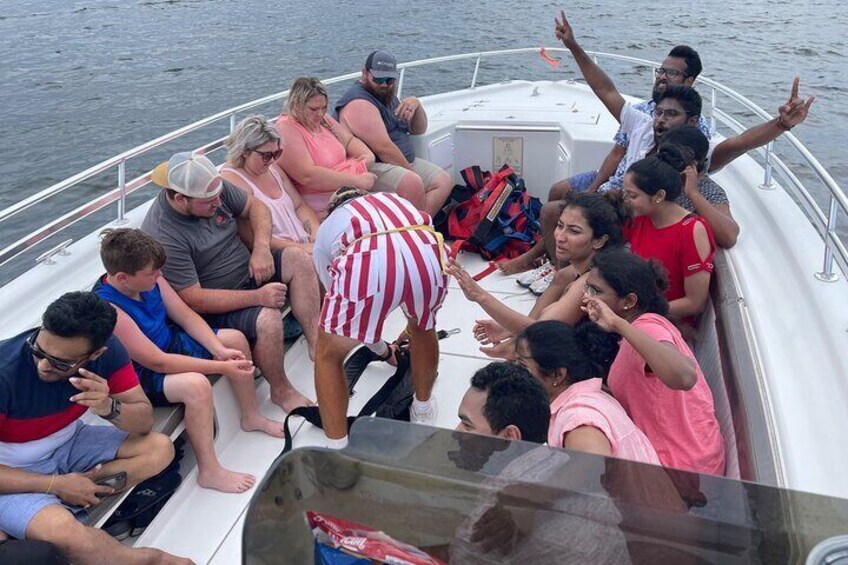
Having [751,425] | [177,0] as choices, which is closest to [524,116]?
[751,425]

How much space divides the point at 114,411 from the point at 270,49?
1149cm

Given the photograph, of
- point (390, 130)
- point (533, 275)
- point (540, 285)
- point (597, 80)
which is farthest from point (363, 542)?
point (390, 130)

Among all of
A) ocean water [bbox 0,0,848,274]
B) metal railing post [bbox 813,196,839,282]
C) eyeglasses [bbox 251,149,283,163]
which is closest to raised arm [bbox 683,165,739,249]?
metal railing post [bbox 813,196,839,282]

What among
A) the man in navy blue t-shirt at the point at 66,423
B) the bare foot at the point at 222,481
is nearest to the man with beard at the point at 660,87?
the bare foot at the point at 222,481

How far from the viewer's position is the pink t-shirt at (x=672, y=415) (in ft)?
5.82

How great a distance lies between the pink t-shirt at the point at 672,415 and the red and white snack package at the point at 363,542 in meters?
0.95

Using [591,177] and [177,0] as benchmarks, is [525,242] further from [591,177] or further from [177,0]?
[177,0]

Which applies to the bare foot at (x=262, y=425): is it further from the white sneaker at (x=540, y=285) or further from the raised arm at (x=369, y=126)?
the raised arm at (x=369, y=126)

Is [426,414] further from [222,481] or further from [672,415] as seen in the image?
[672,415]

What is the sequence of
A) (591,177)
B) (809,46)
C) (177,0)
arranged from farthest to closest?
(177,0), (809,46), (591,177)

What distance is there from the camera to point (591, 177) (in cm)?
351

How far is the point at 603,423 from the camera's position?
1.56 meters

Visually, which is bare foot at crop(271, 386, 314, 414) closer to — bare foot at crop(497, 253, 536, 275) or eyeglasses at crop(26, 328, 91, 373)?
eyeglasses at crop(26, 328, 91, 373)

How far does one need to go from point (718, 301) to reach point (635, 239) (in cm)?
32
